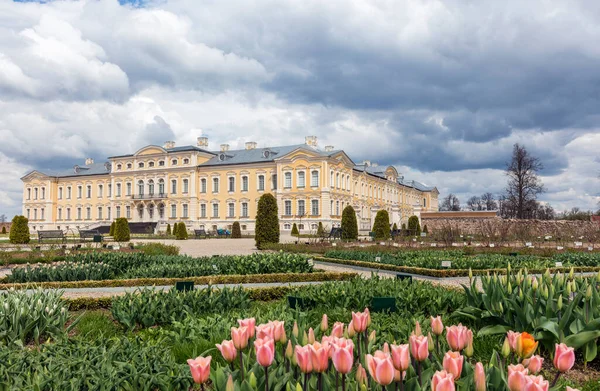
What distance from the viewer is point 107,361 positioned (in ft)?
9.26

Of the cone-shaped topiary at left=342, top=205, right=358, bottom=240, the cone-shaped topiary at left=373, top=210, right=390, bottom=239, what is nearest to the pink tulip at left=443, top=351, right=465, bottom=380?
the cone-shaped topiary at left=342, top=205, right=358, bottom=240

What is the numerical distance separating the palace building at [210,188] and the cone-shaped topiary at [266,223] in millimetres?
21224

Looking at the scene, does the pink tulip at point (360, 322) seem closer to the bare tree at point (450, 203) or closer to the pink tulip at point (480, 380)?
the pink tulip at point (480, 380)

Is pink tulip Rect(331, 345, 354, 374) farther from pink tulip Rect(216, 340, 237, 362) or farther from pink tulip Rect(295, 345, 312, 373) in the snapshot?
pink tulip Rect(216, 340, 237, 362)

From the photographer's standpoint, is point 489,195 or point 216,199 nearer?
point 216,199

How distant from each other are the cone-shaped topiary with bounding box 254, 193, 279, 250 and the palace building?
21.2m

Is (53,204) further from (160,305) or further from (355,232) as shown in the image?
(160,305)

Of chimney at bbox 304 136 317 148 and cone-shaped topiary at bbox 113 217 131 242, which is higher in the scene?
chimney at bbox 304 136 317 148

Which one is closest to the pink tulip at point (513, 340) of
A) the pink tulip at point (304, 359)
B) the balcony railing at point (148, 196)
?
the pink tulip at point (304, 359)

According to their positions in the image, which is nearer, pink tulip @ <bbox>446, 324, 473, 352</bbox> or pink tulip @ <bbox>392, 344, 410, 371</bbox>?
pink tulip @ <bbox>392, 344, 410, 371</bbox>

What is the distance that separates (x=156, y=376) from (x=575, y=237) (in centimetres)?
2382

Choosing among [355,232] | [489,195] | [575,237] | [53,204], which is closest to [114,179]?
[53,204]

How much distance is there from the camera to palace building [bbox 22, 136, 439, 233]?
139 feet

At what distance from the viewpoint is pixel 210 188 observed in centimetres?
4694
